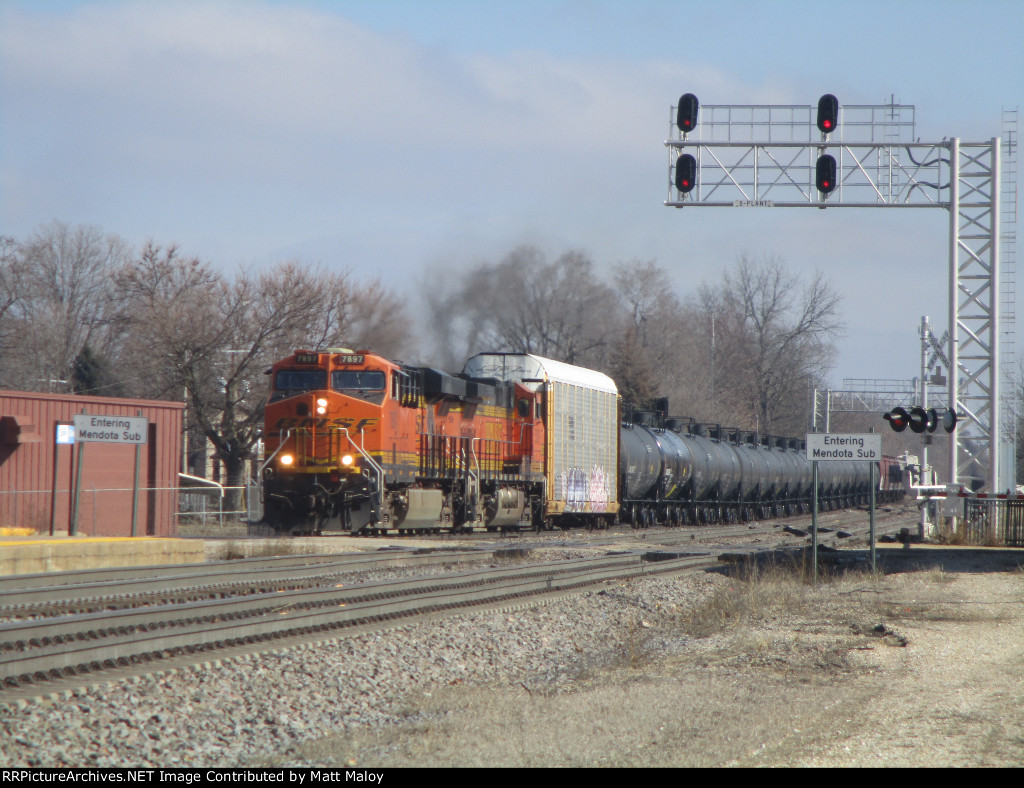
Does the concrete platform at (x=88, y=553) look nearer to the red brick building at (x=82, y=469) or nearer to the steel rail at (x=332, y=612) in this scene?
the red brick building at (x=82, y=469)

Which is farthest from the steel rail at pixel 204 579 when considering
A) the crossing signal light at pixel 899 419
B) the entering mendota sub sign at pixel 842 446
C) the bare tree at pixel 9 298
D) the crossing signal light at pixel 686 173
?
the bare tree at pixel 9 298

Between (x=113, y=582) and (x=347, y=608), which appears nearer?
(x=347, y=608)

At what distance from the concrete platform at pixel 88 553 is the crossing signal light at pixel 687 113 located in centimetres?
1044

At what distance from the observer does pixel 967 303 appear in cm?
2158

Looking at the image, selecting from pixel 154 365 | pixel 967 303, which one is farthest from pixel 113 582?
pixel 154 365

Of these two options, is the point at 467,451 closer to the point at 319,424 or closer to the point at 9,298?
the point at 319,424

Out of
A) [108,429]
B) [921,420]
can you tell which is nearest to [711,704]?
[108,429]

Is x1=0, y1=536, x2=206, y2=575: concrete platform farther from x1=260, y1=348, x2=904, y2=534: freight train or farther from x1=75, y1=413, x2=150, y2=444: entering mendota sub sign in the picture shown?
x1=260, y1=348, x2=904, y2=534: freight train

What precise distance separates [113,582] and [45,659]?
4866mm

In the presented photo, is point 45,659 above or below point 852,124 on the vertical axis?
below

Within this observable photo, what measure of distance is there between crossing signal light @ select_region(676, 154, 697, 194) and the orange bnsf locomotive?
20.6 feet

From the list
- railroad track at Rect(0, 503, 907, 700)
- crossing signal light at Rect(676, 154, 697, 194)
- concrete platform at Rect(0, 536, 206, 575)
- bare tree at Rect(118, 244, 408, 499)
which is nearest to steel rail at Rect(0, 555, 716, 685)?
railroad track at Rect(0, 503, 907, 700)
